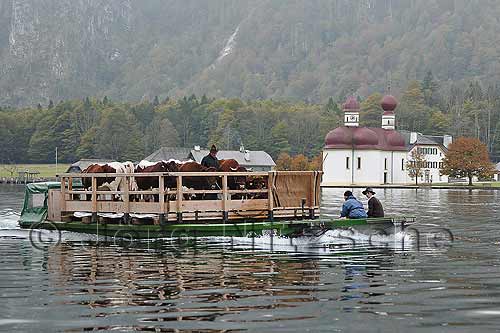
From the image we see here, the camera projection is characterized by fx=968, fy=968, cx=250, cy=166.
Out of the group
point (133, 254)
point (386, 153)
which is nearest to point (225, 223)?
point (133, 254)

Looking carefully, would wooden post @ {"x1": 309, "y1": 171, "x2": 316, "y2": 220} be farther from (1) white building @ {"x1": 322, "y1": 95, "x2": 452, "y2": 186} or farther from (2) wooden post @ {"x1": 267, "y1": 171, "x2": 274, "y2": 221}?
(1) white building @ {"x1": 322, "y1": 95, "x2": 452, "y2": 186}

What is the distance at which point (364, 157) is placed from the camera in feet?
535

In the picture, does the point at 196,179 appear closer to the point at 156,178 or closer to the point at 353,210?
the point at 156,178

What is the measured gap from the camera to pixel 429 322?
1608 centimetres

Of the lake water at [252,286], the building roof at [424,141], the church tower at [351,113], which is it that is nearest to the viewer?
the lake water at [252,286]

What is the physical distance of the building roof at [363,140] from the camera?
164 m

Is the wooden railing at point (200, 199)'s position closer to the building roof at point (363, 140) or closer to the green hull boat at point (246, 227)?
the green hull boat at point (246, 227)

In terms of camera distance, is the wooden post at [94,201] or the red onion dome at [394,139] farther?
the red onion dome at [394,139]

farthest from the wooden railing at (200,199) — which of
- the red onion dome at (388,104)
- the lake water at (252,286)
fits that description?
the red onion dome at (388,104)

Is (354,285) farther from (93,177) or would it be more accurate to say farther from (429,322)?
(93,177)

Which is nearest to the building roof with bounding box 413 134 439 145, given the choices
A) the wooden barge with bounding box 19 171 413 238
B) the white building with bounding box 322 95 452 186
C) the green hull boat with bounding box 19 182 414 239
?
the white building with bounding box 322 95 452 186

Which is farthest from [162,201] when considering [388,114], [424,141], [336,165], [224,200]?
[424,141]

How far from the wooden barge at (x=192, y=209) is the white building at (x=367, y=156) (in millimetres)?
123428

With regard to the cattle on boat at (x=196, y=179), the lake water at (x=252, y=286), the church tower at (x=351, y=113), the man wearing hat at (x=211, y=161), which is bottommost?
the lake water at (x=252, y=286)
